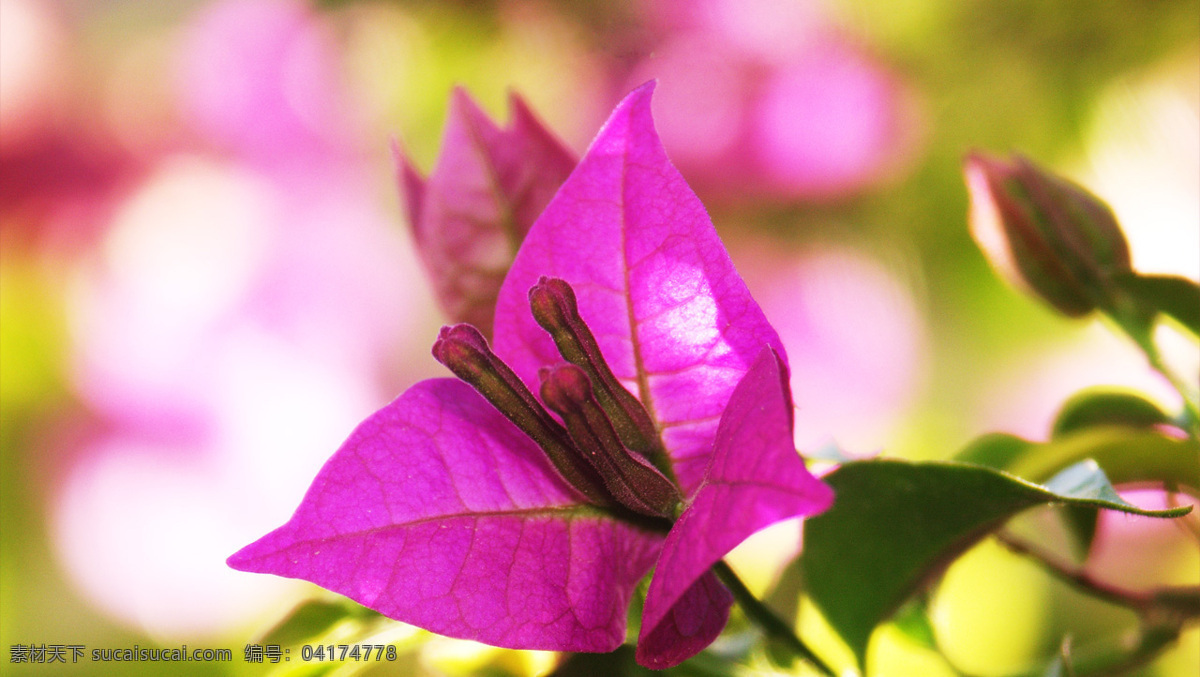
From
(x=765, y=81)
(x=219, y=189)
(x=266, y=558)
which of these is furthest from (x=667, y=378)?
(x=219, y=189)

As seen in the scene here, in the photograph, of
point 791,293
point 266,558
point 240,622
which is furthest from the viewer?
point 791,293

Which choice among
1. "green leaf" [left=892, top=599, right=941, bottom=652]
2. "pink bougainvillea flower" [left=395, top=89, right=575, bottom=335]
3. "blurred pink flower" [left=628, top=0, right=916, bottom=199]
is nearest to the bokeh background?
"blurred pink flower" [left=628, top=0, right=916, bottom=199]

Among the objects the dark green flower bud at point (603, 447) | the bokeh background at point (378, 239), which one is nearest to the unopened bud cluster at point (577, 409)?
the dark green flower bud at point (603, 447)

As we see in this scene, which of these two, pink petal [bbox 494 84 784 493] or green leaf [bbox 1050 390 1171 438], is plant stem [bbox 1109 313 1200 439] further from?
pink petal [bbox 494 84 784 493]

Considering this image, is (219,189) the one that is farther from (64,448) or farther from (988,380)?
(988,380)

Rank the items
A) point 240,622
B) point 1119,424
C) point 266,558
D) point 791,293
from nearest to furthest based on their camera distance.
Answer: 1. point 266,558
2. point 1119,424
3. point 240,622
4. point 791,293

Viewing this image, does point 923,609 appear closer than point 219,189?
Yes

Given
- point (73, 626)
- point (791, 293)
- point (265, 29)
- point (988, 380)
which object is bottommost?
point (73, 626)
